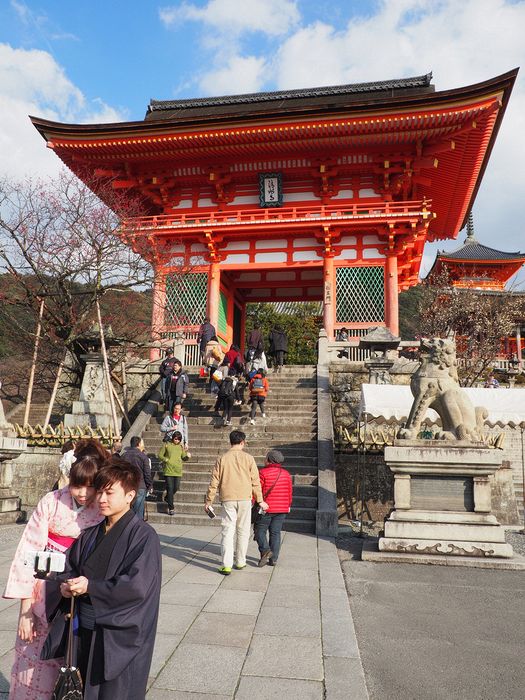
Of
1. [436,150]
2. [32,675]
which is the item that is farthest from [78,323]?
[436,150]

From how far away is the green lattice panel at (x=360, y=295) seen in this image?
677 inches

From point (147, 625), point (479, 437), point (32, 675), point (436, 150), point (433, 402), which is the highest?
point (436, 150)

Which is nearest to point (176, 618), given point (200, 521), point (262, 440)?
point (200, 521)

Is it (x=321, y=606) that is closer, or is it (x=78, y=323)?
(x=321, y=606)

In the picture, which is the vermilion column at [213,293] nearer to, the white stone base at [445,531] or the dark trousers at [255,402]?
the dark trousers at [255,402]

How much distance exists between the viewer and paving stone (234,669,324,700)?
9.19ft

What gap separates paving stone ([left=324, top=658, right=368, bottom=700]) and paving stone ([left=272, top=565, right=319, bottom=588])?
5.97 ft

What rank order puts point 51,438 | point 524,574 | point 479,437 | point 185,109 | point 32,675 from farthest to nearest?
point 185,109 → point 51,438 → point 479,437 → point 524,574 → point 32,675

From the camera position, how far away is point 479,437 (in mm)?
6922

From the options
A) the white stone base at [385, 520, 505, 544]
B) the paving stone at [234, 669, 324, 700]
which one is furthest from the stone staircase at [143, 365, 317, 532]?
the paving stone at [234, 669, 324, 700]

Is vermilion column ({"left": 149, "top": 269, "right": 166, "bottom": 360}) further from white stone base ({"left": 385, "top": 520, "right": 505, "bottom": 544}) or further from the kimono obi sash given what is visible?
the kimono obi sash

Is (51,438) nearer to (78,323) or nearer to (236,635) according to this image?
(78,323)

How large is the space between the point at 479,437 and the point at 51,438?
8.24 meters

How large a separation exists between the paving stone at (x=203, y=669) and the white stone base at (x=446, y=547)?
11.5 feet
